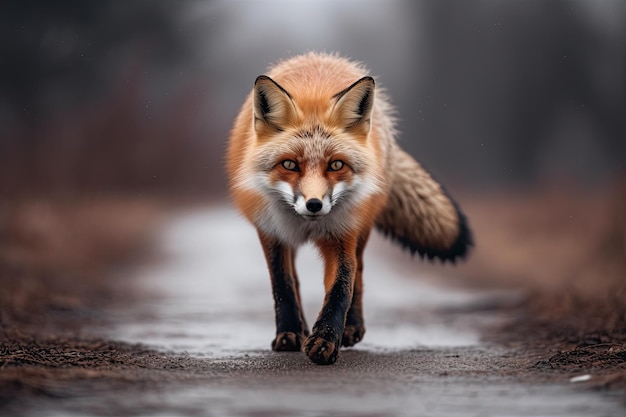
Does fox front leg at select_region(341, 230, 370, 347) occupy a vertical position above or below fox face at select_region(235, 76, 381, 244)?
below

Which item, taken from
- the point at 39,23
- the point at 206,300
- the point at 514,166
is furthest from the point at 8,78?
the point at 514,166

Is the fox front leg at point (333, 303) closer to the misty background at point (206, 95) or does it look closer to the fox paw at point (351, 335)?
the fox paw at point (351, 335)

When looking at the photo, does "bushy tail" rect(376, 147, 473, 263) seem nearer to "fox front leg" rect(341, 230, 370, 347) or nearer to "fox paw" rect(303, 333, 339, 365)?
"fox front leg" rect(341, 230, 370, 347)

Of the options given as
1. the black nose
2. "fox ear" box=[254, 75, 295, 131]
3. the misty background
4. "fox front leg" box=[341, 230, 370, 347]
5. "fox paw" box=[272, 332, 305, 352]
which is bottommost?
"fox paw" box=[272, 332, 305, 352]

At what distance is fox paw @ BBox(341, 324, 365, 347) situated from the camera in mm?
7531

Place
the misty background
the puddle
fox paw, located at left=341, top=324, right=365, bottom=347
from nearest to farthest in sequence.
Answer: fox paw, located at left=341, top=324, right=365, bottom=347
the puddle
the misty background

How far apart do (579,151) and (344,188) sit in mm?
23103

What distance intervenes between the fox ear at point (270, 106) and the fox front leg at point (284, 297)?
114cm

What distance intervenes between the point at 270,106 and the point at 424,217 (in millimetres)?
2325

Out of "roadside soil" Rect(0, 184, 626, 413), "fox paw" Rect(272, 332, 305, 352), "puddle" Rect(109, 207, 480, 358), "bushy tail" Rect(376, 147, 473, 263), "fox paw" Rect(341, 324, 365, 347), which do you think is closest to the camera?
"roadside soil" Rect(0, 184, 626, 413)

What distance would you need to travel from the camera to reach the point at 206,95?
1523 inches

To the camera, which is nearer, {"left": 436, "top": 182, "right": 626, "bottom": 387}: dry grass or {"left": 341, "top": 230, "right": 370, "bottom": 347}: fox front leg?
{"left": 436, "top": 182, "right": 626, "bottom": 387}: dry grass

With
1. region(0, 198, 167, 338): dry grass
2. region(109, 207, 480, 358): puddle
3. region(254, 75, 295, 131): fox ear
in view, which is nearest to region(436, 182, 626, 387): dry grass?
region(109, 207, 480, 358): puddle

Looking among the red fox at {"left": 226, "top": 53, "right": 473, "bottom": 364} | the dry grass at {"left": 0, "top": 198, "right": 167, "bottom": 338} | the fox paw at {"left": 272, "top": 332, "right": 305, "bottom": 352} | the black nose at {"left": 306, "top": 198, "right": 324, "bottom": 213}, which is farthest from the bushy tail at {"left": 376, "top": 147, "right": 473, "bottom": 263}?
the dry grass at {"left": 0, "top": 198, "right": 167, "bottom": 338}
